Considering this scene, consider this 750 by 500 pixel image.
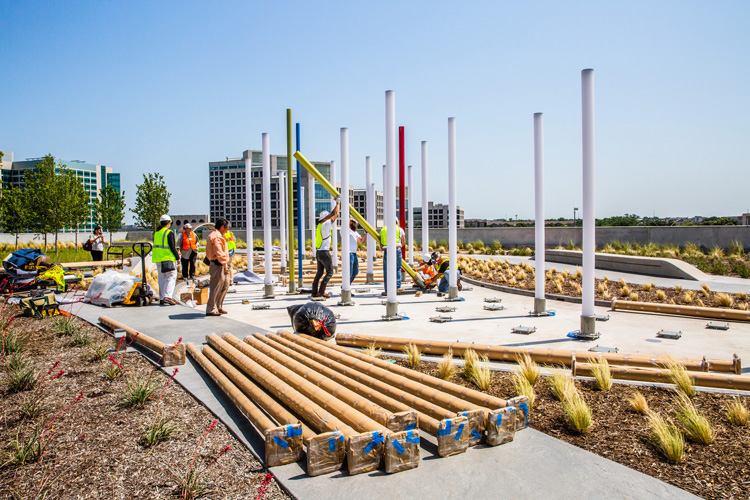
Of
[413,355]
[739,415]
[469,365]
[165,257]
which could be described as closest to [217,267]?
[165,257]

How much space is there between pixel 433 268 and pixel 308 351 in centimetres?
905

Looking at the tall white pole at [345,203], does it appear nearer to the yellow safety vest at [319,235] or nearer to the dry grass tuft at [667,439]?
the yellow safety vest at [319,235]

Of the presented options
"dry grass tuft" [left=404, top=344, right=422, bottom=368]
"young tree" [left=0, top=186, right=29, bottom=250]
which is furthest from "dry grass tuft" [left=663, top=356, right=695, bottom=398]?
"young tree" [left=0, top=186, right=29, bottom=250]

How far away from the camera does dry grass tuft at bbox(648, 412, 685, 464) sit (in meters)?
3.94

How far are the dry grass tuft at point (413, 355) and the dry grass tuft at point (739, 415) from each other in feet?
10.8

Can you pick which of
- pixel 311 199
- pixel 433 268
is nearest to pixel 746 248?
pixel 433 268

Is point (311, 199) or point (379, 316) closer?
point (379, 316)

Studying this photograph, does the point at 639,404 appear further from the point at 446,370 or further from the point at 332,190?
the point at 332,190

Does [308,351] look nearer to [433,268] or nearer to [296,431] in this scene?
[296,431]

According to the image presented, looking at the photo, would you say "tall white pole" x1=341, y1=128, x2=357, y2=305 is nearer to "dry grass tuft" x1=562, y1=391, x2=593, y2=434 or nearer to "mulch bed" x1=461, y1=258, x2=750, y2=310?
"mulch bed" x1=461, y1=258, x2=750, y2=310

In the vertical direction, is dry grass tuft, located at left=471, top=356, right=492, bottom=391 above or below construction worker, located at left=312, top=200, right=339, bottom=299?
below

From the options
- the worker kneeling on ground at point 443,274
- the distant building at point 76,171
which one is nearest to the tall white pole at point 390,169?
the worker kneeling on ground at point 443,274

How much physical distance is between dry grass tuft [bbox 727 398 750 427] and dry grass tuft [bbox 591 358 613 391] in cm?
113

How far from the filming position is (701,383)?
17.7ft
